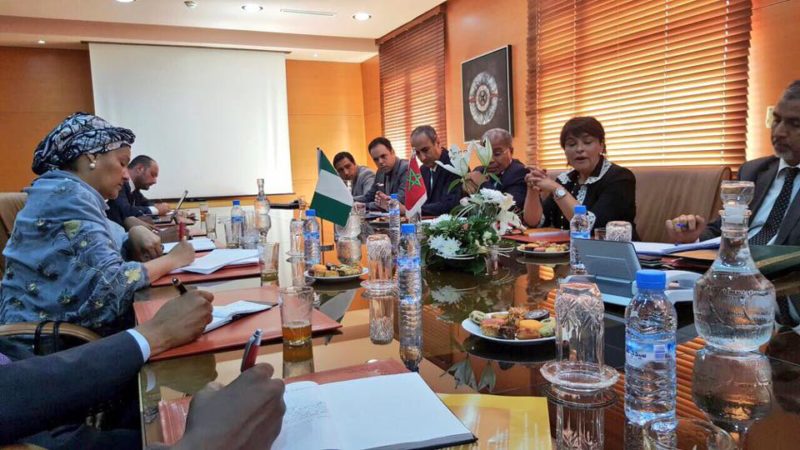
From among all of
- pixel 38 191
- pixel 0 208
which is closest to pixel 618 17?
pixel 38 191

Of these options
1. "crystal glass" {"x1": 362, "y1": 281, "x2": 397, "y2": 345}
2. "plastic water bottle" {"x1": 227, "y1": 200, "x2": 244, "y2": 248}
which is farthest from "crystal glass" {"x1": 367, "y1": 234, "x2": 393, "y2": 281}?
"plastic water bottle" {"x1": 227, "y1": 200, "x2": 244, "y2": 248}

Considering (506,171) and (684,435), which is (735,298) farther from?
(506,171)

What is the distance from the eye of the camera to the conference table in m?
0.61

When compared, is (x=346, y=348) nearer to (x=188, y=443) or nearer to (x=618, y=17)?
(x=188, y=443)

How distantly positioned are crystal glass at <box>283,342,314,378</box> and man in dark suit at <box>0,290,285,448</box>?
0.65 ft

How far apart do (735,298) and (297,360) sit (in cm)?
73

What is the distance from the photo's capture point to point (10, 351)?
1218mm

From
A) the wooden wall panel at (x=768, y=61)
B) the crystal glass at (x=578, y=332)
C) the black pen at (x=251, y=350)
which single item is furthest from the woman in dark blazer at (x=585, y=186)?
the black pen at (x=251, y=350)

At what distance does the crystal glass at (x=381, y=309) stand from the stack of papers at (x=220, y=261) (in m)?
0.58

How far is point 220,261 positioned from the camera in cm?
184

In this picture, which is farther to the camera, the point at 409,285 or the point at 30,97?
the point at 30,97

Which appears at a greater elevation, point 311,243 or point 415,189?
point 415,189

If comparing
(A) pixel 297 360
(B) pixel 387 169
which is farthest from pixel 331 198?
(B) pixel 387 169

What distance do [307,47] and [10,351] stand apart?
599cm
